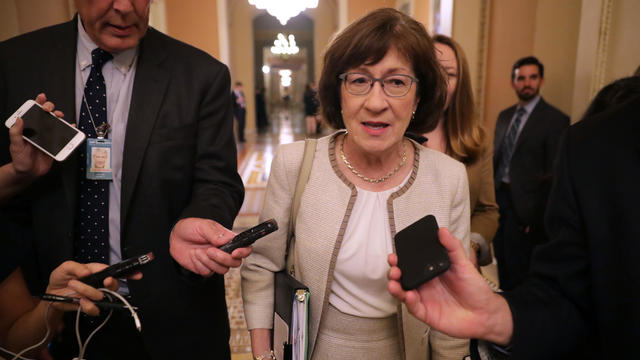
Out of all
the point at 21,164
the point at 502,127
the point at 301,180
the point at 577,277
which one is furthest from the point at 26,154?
the point at 502,127

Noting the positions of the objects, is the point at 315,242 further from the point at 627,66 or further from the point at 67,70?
the point at 627,66

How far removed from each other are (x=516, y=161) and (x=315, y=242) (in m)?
3.05

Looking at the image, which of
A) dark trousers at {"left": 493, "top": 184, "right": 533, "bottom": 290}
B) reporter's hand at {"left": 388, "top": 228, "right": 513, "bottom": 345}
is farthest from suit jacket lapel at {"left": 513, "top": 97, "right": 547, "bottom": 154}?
reporter's hand at {"left": 388, "top": 228, "right": 513, "bottom": 345}

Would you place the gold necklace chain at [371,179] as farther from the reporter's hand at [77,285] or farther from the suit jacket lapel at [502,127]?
the suit jacket lapel at [502,127]

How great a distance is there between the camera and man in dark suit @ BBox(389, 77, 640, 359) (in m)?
0.86

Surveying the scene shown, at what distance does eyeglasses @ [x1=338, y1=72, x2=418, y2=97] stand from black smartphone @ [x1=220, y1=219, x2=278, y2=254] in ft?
1.95

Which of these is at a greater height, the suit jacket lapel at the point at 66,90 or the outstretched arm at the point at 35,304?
the suit jacket lapel at the point at 66,90

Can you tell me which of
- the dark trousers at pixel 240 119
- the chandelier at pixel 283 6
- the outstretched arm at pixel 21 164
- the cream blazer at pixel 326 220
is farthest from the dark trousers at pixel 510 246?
the dark trousers at pixel 240 119

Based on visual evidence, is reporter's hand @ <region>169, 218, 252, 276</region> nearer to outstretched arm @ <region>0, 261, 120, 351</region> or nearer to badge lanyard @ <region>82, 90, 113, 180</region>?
outstretched arm @ <region>0, 261, 120, 351</region>

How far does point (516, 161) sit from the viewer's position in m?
3.91

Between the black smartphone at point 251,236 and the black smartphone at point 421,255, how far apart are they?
13.5 inches

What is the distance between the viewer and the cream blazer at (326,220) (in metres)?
1.46

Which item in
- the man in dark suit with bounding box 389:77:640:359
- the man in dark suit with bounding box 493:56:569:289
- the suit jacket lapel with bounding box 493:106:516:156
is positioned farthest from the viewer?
the suit jacket lapel with bounding box 493:106:516:156

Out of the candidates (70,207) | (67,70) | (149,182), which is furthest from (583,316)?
(67,70)
